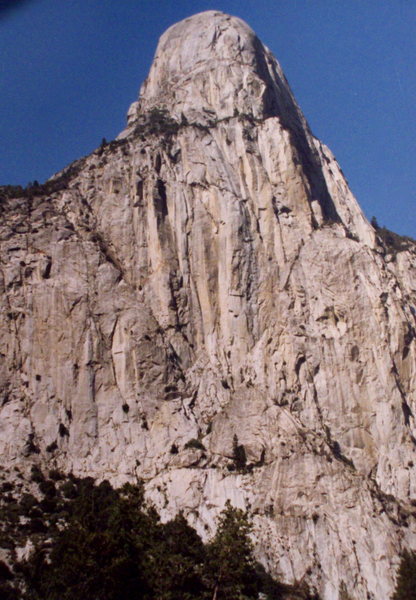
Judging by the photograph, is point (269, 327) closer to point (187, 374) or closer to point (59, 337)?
point (187, 374)

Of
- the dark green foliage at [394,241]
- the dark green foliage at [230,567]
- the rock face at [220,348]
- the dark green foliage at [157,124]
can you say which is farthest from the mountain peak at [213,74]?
the dark green foliage at [230,567]

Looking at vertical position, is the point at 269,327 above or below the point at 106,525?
above

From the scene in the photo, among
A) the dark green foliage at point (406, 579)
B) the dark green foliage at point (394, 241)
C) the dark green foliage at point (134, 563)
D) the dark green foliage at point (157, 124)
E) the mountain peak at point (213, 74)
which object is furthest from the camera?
the dark green foliage at point (394, 241)

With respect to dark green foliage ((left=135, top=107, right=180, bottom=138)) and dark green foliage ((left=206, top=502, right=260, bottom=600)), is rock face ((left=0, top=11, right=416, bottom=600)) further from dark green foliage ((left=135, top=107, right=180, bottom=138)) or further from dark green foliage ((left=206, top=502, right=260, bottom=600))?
dark green foliage ((left=206, top=502, right=260, bottom=600))

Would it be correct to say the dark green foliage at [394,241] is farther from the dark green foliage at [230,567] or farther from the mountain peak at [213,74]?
the dark green foliage at [230,567]

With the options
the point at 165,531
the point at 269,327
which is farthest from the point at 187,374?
the point at 165,531

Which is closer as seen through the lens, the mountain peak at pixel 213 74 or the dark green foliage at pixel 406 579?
the dark green foliage at pixel 406 579

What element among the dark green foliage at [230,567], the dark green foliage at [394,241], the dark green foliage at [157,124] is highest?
the dark green foliage at [157,124]
